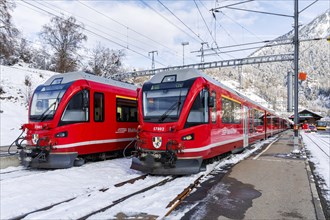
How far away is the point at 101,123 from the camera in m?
11.7

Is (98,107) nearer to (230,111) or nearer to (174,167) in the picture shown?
(174,167)

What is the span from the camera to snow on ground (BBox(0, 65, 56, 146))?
77.2ft

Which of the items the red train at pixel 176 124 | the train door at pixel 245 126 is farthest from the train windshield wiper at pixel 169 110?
the train door at pixel 245 126

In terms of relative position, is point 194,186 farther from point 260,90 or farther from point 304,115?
point 260,90

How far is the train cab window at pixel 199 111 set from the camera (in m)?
9.09

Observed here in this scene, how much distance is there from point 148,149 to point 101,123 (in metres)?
3.28

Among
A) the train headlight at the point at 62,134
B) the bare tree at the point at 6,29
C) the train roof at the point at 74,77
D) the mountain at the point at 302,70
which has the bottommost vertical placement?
the train headlight at the point at 62,134

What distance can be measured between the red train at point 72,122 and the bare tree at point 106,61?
122 ft

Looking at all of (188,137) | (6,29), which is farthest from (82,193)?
(6,29)

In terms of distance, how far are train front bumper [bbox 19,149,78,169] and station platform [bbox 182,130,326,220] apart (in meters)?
4.92

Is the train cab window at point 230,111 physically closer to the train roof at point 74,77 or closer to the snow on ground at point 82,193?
the snow on ground at point 82,193

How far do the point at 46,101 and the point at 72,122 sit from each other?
4.18 feet

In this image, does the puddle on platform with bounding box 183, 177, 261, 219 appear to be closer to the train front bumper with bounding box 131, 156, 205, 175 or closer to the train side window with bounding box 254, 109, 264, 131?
the train front bumper with bounding box 131, 156, 205, 175

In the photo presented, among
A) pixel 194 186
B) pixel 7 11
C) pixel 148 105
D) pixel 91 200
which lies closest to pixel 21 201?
pixel 91 200
